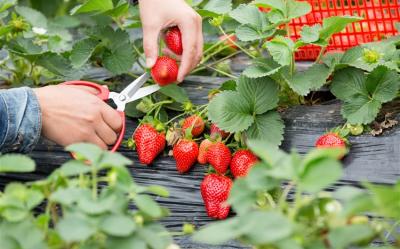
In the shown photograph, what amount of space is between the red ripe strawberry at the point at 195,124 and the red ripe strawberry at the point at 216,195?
164 mm

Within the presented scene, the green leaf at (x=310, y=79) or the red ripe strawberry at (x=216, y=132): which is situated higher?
the green leaf at (x=310, y=79)

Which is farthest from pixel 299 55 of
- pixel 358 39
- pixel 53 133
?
pixel 53 133

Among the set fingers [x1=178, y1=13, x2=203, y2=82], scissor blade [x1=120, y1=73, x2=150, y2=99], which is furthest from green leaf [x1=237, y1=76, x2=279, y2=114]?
scissor blade [x1=120, y1=73, x2=150, y2=99]

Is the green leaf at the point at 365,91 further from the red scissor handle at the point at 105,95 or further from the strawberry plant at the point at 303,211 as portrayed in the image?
the strawberry plant at the point at 303,211

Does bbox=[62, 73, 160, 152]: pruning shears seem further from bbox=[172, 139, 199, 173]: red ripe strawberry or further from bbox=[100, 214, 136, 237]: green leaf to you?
bbox=[100, 214, 136, 237]: green leaf

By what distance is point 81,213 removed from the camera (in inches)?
33.5

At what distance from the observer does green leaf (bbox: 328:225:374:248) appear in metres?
0.80

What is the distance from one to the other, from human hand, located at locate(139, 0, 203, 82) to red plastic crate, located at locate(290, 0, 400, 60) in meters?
0.46

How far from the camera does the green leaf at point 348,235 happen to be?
798 millimetres

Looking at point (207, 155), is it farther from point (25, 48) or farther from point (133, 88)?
point (25, 48)

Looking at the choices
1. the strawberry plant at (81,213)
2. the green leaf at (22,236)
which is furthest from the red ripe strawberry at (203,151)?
the green leaf at (22,236)

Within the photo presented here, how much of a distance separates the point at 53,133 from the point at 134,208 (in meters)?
0.24

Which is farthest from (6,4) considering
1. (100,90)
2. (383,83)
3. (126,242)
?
(126,242)

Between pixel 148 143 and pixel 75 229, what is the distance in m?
0.81
